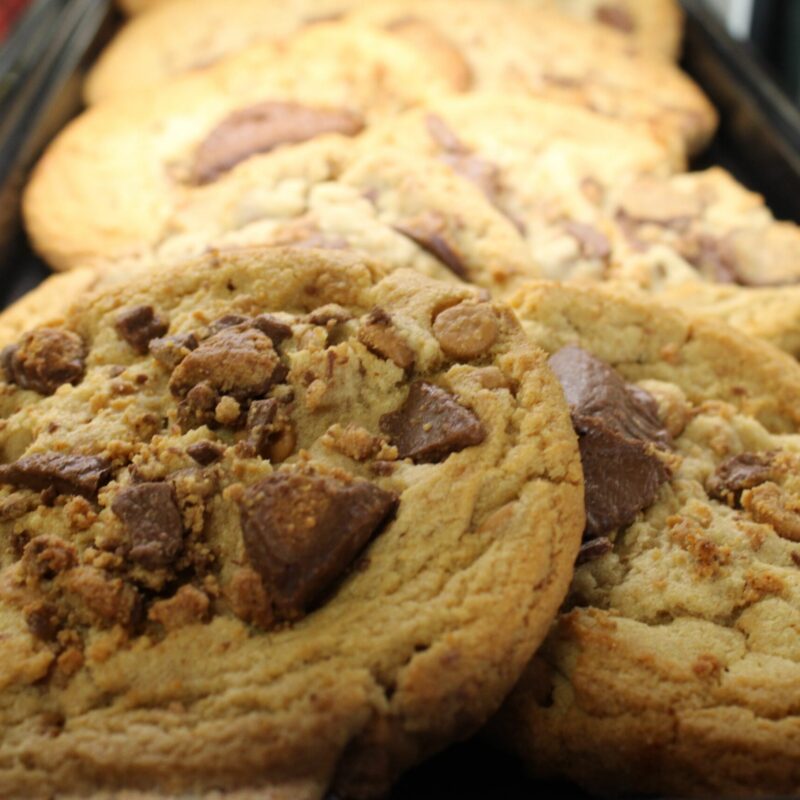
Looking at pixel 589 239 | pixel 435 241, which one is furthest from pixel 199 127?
pixel 589 239

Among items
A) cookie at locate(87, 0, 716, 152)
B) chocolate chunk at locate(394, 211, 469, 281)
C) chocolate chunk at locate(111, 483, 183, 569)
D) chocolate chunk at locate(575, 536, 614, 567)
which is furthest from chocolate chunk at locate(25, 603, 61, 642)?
cookie at locate(87, 0, 716, 152)

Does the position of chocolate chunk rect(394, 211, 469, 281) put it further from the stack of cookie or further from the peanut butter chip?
the peanut butter chip

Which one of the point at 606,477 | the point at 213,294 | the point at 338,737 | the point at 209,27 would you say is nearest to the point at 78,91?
the point at 209,27

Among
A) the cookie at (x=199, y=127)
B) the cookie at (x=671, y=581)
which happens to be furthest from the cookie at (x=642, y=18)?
the cookie at (x=671, y=581)

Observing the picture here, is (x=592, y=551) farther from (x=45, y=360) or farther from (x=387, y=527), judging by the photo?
(x=45, y=360)

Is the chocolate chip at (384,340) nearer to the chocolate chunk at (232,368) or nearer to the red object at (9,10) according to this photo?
the chocolate chunk at (232,368)

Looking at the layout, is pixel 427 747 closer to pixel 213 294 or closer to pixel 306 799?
pixel 306 799
